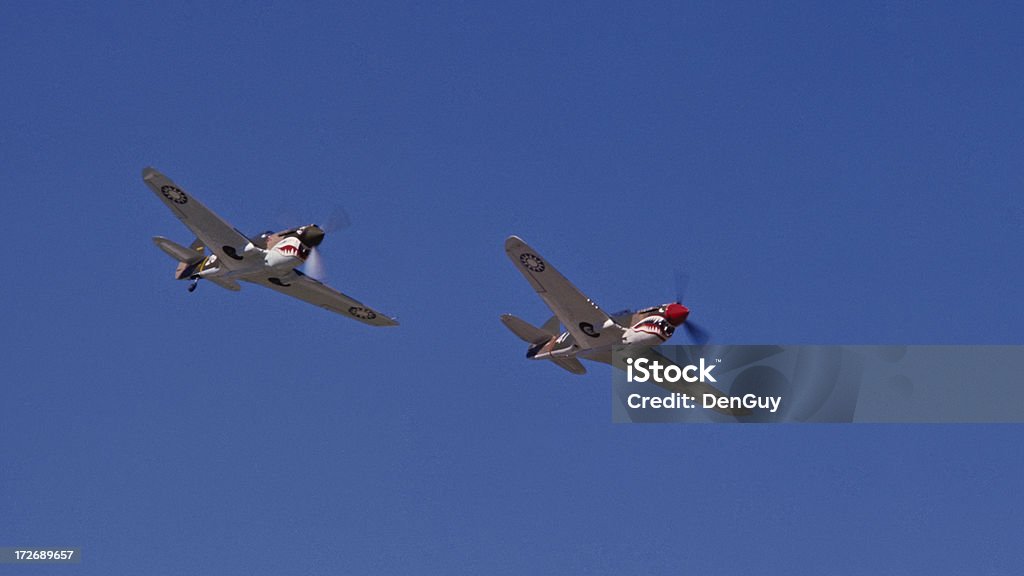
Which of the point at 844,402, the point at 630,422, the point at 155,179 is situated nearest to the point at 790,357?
the point at 844,402

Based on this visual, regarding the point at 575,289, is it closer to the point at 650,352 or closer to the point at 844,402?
the point at 650,352

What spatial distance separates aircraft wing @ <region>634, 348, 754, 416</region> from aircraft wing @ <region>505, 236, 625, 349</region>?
6.21 ft

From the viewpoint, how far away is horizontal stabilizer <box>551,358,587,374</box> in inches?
2854

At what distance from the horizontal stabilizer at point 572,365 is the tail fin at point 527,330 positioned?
49.9 inches

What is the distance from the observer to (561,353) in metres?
70.8

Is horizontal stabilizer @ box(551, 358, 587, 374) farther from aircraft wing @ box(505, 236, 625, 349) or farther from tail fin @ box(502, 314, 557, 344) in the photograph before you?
aircraft wing @ box(505, 236, 625, 349)

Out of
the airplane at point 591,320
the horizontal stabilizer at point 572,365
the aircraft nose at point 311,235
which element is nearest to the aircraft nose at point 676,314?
the airplane at point 591,320

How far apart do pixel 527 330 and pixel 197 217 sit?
15993mm

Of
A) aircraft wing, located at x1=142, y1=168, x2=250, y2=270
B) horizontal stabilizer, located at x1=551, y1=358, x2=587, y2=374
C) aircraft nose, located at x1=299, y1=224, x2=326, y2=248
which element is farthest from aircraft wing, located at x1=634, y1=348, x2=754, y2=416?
aircraft wing, located at x1=142, y1=168, x2=250, y2=270

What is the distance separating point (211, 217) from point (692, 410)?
75.8ft

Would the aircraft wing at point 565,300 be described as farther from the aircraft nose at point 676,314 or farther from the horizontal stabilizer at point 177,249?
the horizontal stabilizer at point 177,249

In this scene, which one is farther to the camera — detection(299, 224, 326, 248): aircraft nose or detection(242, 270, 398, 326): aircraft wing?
detection(242, 270, 398, 326): aircraft wing

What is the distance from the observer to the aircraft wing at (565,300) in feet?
219

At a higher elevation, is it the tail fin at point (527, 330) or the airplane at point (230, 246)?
the airplane at point (230, 246)
